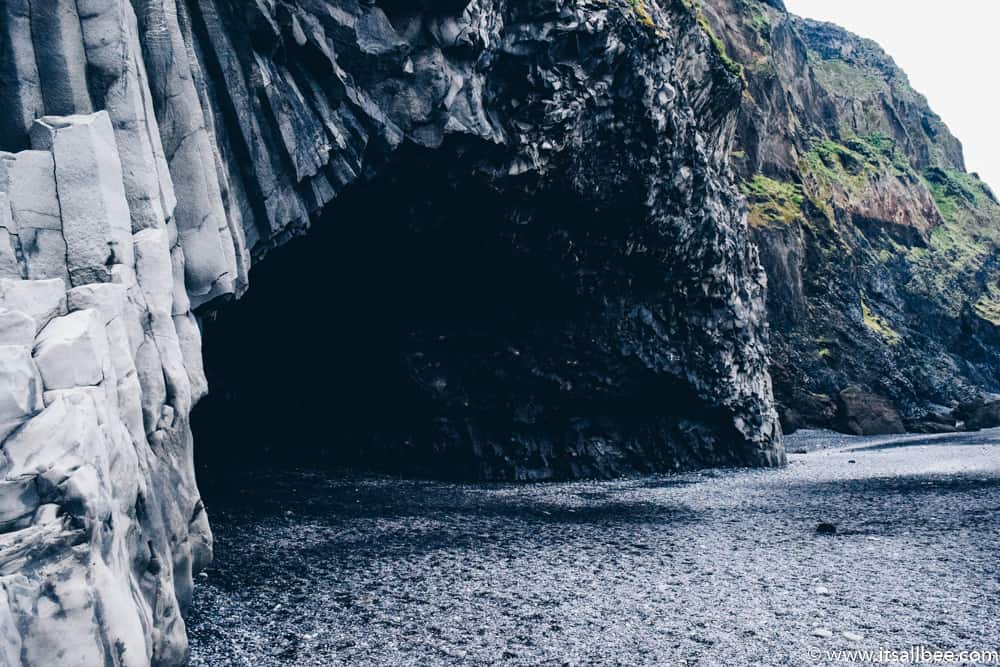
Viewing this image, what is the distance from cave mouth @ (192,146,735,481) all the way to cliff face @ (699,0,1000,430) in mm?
18820

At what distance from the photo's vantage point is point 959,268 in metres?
92.3

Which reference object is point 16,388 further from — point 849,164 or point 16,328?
point 849,164

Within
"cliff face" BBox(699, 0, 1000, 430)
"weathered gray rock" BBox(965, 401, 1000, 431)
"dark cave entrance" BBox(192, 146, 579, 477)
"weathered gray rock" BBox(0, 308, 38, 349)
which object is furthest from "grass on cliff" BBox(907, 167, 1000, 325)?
"weathered gray rock" BBox(0, 308, 38, 349)

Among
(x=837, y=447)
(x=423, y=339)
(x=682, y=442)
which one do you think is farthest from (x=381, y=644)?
(x=837, y=447)

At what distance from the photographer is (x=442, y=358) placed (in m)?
26.5

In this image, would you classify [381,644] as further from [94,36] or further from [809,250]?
[809,250]

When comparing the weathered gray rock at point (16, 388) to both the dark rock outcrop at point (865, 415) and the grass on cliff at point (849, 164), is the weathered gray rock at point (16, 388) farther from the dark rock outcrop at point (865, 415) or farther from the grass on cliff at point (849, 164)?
the grass on cliff at point (849, 164)

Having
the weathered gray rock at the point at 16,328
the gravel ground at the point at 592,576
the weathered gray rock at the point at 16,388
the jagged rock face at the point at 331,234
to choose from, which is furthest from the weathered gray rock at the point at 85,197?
the gravel ground at the point at 592,576

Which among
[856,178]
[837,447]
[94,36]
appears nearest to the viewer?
[94,36]

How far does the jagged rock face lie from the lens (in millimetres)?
6527

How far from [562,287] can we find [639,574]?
15.3 meters

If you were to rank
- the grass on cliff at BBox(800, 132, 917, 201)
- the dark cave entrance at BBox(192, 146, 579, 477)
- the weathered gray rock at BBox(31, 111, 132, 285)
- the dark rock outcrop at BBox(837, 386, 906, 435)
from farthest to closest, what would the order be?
the grass on cliff at BBox(800, 132, 917, 201) < the dark rock outcrop at BBox(837, 386, 906, 435) < the dark cave entrance at BBox(192, 146, 579, 477) < the weathered gray rock at BBox(31, 111, 132, 285)

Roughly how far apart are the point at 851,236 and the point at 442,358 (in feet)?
219

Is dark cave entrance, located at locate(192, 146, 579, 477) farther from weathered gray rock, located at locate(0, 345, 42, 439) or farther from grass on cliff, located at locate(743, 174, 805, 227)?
grass on cliff, located at locate(743, 174, 805, 227)
